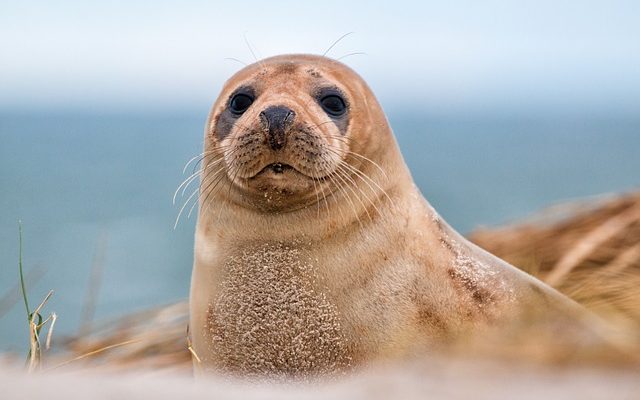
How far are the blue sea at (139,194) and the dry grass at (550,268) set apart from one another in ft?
2.28

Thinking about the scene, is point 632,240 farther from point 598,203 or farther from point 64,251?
point 64,251

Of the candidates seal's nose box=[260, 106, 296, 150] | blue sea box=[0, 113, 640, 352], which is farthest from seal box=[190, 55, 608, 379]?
blue sea box=[0, 113, 640, 352]

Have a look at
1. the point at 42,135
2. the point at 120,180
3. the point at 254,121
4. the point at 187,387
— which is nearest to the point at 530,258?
the point at 254,121

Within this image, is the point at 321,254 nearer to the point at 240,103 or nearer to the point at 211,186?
the point at 211,186

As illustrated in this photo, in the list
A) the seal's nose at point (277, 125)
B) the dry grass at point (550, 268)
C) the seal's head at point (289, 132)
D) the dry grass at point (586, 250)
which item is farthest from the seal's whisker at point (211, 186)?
the dry grass at point (586, 250)

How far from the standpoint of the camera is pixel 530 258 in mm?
5258

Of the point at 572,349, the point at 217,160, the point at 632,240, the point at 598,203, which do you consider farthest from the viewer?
the point at 598,203

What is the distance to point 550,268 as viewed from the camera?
5055 millimetres

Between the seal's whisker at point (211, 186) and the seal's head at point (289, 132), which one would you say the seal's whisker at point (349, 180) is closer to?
the seal's head at point (289, 132)

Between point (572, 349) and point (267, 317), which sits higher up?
point (572, 349)

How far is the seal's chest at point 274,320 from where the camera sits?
3.38m

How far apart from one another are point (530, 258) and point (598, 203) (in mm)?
842

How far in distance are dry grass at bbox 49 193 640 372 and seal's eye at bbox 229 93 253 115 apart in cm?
122

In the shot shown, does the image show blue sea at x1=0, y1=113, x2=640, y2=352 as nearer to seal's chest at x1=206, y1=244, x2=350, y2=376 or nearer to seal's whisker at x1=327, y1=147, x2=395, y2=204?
seal's chest at x1=206, y1=244, x2=350, y2=376
